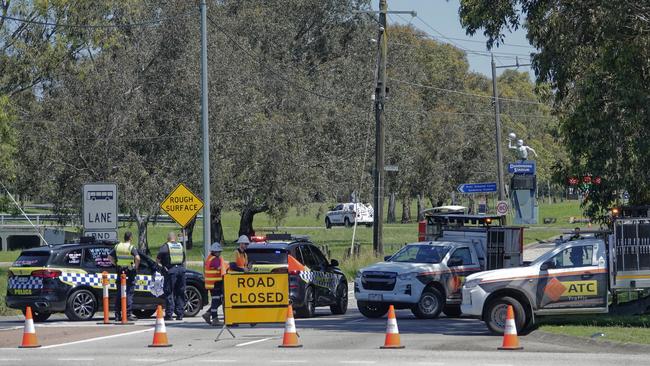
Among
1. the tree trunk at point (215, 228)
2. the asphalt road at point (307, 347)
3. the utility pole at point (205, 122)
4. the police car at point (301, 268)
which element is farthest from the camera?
the tree trunk at point (215, 228)

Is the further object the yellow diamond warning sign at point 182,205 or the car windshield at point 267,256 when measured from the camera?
the yellow diamond warning sign at point 182,205

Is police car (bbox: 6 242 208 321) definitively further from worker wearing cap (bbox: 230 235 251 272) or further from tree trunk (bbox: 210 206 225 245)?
tree trunk (bbox: 210 206 225 245)

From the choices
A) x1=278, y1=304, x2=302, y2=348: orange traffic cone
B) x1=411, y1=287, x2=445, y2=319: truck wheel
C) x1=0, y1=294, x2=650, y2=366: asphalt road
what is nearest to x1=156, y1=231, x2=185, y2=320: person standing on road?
x1=0, y1=294, x2=650, y2=366: asphalt road

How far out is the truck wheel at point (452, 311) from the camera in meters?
24.7

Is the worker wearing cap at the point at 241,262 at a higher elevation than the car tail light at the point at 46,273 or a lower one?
higher

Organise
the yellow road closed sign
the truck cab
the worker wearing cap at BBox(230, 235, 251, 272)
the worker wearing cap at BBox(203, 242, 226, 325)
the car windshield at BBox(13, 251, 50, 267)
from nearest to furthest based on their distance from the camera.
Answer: the yellow road closed sign
the worker wearing cap at BBox(203, 242, 226, 325)
the worker wearing cap at BBox(230, 235, 251, 272)
the car windshield at BBox(13, 251, 50, 267)
the truck cab

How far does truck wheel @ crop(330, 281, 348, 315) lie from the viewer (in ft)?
83.3

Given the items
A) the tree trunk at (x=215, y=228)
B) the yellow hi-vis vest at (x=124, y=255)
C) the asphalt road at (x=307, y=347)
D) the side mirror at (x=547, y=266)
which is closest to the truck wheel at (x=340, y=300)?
the asphalt road at (x=307, y=347)

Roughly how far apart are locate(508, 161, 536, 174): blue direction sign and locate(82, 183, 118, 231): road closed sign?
66.3ft

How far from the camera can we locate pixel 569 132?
2370 cm

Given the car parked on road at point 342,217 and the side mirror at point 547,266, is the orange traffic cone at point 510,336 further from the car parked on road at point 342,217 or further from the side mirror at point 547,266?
the car parked on road at point 342,217

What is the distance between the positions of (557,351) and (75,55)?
27.2 metres

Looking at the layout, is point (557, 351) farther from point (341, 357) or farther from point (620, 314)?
point (620, 314)

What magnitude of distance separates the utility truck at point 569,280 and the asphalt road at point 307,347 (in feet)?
1.98
